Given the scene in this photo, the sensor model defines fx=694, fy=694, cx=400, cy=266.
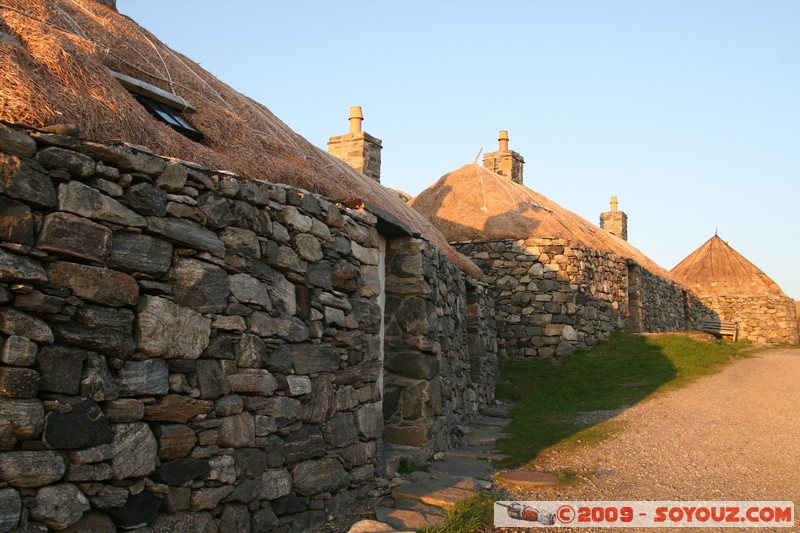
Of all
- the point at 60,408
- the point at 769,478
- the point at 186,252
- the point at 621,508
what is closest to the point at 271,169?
the point at 186,252

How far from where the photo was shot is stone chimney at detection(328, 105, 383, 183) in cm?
1349

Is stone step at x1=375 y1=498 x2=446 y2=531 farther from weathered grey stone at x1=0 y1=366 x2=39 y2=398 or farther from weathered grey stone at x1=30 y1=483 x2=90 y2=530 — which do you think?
weathered grey stone at x1=0 y1=366 x2=39 y2=398

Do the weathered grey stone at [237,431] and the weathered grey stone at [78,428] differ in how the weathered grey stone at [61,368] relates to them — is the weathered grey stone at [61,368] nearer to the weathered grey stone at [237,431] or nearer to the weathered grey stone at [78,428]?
the weathered grey stone at [78,428]

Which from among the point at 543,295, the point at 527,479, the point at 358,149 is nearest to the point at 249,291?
the point at 527,479

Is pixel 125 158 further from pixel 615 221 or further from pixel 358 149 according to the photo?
pixel 615 221

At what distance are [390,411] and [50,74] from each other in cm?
458

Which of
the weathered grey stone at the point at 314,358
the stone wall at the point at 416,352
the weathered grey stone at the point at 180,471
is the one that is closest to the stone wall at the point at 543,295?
the stone wall at the point at 416,352

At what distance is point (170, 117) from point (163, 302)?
2.05 meters

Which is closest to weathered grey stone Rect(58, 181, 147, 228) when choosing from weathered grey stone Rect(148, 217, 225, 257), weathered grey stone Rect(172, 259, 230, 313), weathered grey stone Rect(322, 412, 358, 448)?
weathered grey stone Rect(148, 217, 225, 257)

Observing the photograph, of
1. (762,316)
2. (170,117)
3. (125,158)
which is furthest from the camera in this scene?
(762,316)

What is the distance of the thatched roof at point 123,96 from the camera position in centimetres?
406

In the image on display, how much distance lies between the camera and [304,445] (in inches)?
201

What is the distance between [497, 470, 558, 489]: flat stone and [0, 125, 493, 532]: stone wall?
1388mm

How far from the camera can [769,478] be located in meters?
6.56
